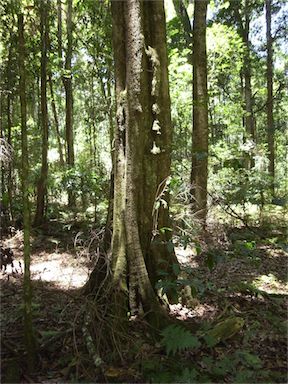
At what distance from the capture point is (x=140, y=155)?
4.51 m

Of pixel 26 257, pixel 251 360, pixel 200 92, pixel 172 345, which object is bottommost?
pixel 251 360

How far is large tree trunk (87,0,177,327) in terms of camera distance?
4.37 m

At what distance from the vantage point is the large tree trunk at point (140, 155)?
437 centimetres

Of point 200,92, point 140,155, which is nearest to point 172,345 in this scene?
point 140,155

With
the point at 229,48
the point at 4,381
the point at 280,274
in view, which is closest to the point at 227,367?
the point at 4,381

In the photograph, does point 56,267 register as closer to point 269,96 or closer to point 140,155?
point 140,155

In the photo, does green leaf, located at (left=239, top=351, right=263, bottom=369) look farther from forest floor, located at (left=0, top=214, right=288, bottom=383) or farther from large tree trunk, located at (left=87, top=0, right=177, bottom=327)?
large tree trunk, located at (left=87, top=0, right=177, bottom=327)

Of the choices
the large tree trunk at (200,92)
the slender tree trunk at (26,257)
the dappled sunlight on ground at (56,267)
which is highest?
the large tree trunk at (200,92)

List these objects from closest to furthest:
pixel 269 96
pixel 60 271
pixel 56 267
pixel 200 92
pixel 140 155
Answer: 1. pixel 140 155
2. pixel 60 271
3. pixel 56 267
4. pixel 200 92
5. pixel 269 96

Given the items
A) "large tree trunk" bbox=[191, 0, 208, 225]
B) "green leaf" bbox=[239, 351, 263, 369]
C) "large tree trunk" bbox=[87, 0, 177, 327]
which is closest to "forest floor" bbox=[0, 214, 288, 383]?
"green leaf" bbox=[239, 351, 263, 369]

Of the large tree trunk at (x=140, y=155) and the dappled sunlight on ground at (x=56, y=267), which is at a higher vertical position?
the large tree trunk at (x=140, y=155)

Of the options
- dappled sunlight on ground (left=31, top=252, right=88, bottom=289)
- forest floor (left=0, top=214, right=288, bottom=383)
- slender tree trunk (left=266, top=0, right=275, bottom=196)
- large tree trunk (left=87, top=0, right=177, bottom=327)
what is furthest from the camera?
slender tree trunk (left=266, top=0, right=275, bottom=196)

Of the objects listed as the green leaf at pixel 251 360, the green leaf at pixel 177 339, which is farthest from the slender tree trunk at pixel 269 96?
the green leaf at pixel 177 339

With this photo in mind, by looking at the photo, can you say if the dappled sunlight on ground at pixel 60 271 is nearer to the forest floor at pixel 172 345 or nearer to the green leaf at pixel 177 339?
the forest floor at pixel 172 345
